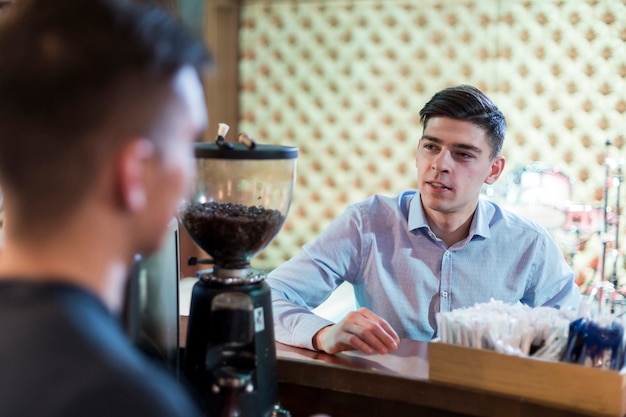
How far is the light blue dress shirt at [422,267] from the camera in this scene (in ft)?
6.35

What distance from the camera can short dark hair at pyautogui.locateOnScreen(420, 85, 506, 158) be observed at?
1932 mm

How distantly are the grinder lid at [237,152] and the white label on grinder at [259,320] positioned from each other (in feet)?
0.81

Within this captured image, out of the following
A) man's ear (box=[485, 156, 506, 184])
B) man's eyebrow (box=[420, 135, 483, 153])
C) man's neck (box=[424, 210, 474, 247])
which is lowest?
man's neck (box=[424, 210, 474, 247])

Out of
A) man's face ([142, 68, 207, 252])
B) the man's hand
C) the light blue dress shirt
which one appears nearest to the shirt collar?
the light blue dress shirt

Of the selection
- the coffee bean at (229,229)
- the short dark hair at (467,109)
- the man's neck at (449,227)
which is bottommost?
the man's neck at (449,227)

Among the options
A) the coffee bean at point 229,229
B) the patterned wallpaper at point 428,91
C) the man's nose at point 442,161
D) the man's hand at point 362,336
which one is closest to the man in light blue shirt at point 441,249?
the man's nose at point 442,161

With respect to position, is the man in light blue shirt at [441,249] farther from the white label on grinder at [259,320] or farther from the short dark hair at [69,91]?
the short dark hair at [69,91]

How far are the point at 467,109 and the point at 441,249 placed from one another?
380mm

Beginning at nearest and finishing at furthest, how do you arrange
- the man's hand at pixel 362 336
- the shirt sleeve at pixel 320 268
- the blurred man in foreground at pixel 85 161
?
the blurred man in foreground at pixel 85 161 < the man's hand at pixel 362 336 < the shirt sleeve at pixel 320 268

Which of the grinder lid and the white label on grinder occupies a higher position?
the grinder lid

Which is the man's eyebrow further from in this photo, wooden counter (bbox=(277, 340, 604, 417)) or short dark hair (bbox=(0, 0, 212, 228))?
short dark hair (bbox=(0, 0, 212, 228))

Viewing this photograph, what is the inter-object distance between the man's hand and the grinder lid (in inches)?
16.2

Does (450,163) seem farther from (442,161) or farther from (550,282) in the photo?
(550,282)

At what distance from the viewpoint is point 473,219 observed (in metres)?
2.00
